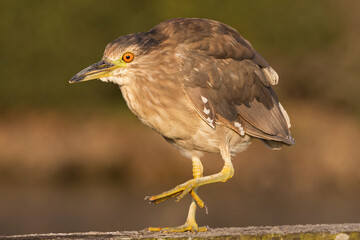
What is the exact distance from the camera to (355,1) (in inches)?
990

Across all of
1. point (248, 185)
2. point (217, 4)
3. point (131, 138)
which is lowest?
point (248, 185)

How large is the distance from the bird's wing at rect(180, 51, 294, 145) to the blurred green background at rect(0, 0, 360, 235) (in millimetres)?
10102

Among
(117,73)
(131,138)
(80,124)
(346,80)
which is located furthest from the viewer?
(346,80)

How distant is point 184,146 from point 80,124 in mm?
13880

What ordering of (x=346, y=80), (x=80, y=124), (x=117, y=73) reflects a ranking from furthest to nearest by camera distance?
(x=346, y=80), (x=80, y=124), (x=117, y=73)

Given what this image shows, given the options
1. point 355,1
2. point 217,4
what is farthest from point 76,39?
point 355,1

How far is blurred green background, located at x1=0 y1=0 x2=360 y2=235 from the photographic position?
19.3m

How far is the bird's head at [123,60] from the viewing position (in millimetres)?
7113

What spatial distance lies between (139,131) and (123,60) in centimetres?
1286

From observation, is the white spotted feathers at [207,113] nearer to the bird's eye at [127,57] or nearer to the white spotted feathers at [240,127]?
the white spotted feathers at [240,127]

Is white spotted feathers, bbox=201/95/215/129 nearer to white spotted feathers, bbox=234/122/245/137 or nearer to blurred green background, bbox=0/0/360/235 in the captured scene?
white spotted feathers, bbox=234/122/245/137

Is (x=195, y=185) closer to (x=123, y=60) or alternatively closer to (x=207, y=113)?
(x=207, y=113)

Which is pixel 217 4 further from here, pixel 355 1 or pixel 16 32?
pixel 16 32

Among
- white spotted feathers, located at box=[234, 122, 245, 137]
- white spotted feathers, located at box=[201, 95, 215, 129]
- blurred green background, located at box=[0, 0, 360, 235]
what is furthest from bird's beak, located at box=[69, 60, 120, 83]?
blurred green background, located at box=[0, 0, 360, 235]
